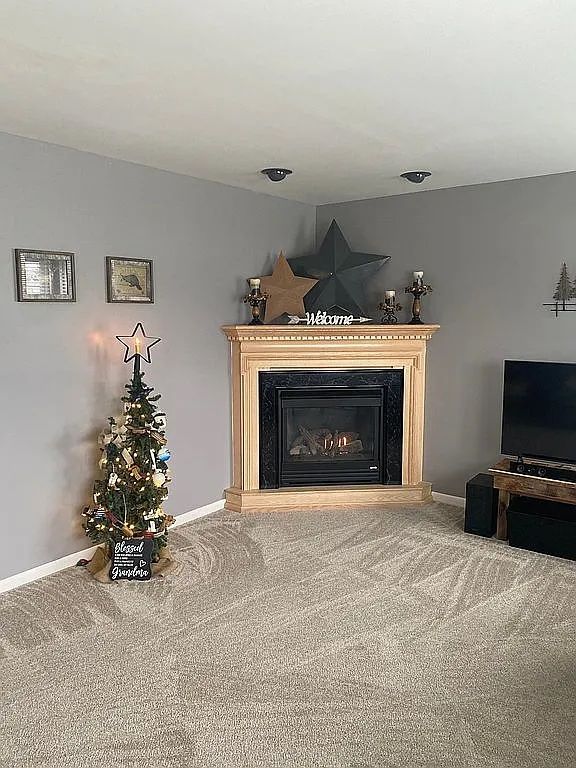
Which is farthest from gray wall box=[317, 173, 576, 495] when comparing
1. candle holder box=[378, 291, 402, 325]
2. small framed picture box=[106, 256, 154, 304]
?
small framed picture box=[106, 256, 154, 304]

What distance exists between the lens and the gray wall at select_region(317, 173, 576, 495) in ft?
14.9

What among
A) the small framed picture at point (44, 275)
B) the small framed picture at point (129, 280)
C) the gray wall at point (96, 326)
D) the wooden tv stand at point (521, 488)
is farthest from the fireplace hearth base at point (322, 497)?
the small framed picture at point (44, 275)

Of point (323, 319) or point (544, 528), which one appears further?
point (323, 319)

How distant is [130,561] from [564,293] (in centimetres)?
335

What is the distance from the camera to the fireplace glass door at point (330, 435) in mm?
5113

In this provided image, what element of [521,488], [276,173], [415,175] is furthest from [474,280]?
[276,173]

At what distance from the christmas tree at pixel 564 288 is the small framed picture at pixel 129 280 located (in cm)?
281

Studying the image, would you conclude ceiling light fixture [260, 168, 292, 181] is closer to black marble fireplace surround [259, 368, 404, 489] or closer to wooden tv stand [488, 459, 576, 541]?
black marble fireplace surround [259, 368, 404, 489]

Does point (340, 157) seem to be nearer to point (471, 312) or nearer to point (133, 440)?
point (471, 312)

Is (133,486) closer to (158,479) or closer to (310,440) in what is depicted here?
(158,479)

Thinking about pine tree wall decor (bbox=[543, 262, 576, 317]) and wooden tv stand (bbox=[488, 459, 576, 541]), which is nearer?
wooden tv stand (bbox=[488, 459, 576, 541])

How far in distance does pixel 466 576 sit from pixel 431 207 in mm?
2792

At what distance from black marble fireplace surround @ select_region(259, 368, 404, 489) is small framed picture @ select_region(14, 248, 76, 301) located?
1744 mm

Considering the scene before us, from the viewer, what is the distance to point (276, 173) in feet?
13.9
